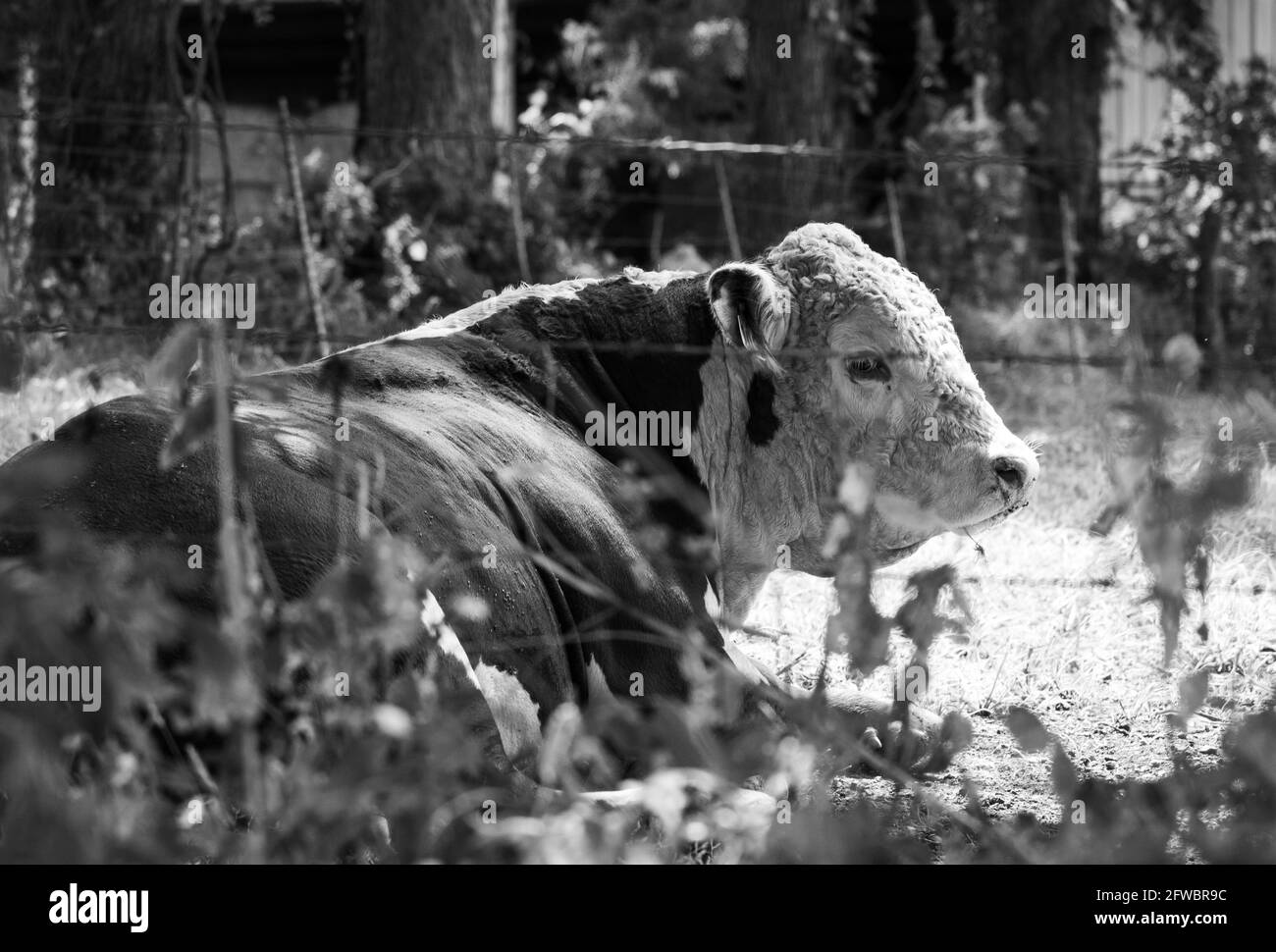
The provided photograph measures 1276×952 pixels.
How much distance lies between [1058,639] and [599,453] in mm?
1815

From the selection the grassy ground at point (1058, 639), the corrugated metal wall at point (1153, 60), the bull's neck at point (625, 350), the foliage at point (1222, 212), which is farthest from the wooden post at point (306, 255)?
the corrugated metal wall at point (1153, 60)

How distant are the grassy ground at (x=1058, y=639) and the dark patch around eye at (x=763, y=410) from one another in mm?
520

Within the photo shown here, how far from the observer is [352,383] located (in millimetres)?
3863

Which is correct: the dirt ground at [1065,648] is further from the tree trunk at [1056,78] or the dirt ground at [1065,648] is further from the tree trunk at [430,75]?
the tree trunk at [1056,78]

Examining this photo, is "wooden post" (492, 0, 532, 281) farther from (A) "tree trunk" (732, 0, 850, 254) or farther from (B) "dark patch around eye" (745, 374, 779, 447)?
(B) "dark patch around eye" (745, 374, 779, 447)

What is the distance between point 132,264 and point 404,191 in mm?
1645

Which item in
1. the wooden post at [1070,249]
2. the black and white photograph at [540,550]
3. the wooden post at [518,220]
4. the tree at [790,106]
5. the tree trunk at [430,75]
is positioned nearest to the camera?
the black and white photograph at [540,550]

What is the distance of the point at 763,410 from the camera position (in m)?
4.40

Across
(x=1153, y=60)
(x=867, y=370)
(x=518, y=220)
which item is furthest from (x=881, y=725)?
(x=1153, y=60)

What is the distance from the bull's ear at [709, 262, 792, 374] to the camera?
426 cm

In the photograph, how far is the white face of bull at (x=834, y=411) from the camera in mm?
4281

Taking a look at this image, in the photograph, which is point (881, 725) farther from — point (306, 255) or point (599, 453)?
point (306, 255)

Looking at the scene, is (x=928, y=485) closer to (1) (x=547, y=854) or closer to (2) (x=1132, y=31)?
(1) (x=547, y=854)
